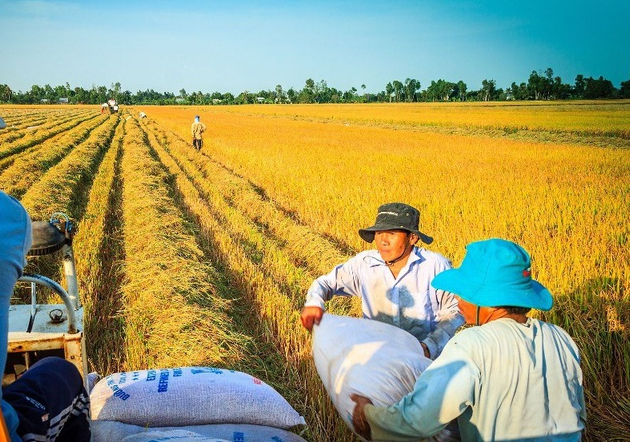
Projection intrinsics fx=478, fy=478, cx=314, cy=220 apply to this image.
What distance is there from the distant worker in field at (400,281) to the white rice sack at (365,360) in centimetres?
17

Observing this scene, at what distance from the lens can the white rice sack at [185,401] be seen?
2.25m

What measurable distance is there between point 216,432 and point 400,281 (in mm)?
1197

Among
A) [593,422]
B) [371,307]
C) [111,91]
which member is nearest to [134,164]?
[371,307]

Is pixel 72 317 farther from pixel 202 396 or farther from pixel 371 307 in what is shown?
pixel 371 307

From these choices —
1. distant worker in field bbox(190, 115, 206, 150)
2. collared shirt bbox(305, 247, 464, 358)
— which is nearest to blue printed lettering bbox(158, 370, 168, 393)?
collared shirt bbox(305, 247, 464, 358)

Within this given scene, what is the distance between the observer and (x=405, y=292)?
2.62 m

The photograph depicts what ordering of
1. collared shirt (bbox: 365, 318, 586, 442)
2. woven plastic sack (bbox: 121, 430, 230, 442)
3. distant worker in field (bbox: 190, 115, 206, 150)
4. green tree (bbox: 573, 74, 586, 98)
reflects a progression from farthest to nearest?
green tree (bbox: 573, 74, 586, 98), distant worker in field (bbox: 190, 115, 206, 150), woven plastic sack (bbox: 121, 430, 230, 442), collared shirt (bbox: 365, 318, 586, 442)

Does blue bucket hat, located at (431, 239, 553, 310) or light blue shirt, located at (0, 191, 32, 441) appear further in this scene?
blue bucket hat, located at (431, 239, 553, 310)

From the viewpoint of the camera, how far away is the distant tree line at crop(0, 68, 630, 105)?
72750 millimetres

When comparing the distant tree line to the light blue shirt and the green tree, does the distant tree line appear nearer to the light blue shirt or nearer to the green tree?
the green tree

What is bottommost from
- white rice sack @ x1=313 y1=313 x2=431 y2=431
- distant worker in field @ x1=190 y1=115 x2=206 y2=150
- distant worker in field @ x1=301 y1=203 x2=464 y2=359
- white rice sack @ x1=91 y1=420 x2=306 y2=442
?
white rice sack @ x1=91 y1=420 x2=306 y2=442

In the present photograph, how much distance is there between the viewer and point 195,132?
14.6m

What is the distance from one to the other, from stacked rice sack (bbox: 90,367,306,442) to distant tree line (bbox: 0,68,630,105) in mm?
72871

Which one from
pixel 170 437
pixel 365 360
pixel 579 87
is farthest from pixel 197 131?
pixel 579 87
